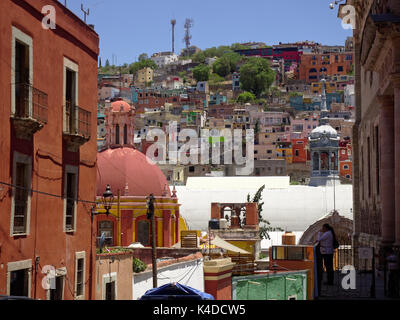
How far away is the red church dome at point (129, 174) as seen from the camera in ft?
156

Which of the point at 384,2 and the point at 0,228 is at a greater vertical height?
the point at 384,2

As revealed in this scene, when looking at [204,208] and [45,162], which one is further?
[204,208]

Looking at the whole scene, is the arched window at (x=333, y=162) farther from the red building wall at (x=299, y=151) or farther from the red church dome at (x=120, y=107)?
the red building wall at (x=299, y=151)

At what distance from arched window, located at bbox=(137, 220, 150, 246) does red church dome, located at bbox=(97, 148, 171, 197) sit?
1.75m

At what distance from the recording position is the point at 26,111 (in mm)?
15445

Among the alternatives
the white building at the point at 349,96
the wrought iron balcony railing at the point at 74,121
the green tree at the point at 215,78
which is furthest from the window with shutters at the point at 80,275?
the green tree at the point at 215,78

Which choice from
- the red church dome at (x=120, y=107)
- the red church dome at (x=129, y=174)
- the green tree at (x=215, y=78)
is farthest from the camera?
the green tree at (x=215, y=78)

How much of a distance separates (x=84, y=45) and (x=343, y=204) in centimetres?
4467

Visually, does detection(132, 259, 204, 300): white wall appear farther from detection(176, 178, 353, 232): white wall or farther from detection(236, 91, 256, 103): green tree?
detection(236, 91, 256, 103): green tree

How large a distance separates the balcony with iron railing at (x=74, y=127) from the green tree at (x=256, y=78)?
15543 cm

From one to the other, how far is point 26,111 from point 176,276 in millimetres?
12286

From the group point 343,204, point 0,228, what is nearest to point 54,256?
point 0,228

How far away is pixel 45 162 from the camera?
16.8 metres

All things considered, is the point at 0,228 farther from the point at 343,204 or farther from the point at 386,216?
the point at 343,204
